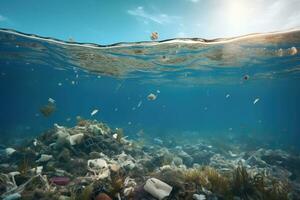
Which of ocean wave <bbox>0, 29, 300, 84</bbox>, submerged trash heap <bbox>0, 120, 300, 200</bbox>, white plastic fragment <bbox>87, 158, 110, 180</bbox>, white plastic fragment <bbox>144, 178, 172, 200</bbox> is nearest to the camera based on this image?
white plastic fragment <bbox>144, 178, 172, 200</bbox>

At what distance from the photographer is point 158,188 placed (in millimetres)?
6812

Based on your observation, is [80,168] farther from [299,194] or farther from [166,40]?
[166,40]

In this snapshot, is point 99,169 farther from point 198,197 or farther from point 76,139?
point 198,197

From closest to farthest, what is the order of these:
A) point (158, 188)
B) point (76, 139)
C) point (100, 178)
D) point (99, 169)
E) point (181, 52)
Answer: point (158, 188) < point (100, 178) < point (99, 169) < point (76, 139) < point (181, 52)

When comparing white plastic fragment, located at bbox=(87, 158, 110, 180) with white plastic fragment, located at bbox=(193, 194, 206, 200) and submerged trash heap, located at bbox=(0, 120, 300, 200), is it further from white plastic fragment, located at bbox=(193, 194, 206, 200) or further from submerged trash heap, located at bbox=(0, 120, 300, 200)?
white plastic fragment, located at bbox=(193, 194, 206, 200)

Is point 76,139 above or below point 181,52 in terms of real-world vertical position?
below

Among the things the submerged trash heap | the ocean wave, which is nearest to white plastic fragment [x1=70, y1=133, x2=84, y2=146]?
the submerged trash heap

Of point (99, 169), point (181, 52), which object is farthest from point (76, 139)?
point (181, 52)

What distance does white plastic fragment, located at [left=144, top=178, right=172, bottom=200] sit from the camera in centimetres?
657

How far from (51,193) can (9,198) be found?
101 cm

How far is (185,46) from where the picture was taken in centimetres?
2241

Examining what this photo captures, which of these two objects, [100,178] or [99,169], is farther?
[99,169]

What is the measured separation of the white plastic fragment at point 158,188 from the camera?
21.6 feet

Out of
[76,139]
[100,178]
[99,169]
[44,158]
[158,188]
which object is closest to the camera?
[158,188]
